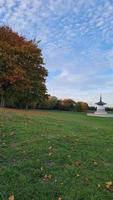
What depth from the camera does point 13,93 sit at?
3538cm

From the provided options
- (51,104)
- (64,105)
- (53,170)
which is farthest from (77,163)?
(64,105)

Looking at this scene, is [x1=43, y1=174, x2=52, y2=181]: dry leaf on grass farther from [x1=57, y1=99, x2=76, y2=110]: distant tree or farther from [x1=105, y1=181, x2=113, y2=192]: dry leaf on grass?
[x1=57, y1=99, x2=76, y2=110]: distant tree

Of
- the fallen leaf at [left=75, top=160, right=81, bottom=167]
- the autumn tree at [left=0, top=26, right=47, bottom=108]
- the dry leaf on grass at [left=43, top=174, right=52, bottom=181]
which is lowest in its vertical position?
the dry leaf on grass at [left=43, top=174, right=52, bottom=181]

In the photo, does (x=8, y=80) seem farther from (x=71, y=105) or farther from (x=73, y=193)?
(x=73, y=193)

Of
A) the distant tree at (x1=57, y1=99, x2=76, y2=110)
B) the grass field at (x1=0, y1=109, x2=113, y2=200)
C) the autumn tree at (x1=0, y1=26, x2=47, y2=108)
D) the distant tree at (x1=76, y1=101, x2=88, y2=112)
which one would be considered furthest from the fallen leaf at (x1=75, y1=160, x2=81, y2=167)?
the distant tree at (x1=76, y1=101, x2=88, y2=112)

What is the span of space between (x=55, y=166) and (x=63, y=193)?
1.32m

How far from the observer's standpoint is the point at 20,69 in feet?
110

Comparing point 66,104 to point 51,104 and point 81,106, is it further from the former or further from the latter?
point 51,104

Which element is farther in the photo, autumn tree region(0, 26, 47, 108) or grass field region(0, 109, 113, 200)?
autumn tree region(0, 26, 47, 108)

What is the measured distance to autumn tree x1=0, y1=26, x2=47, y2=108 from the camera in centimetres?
3288

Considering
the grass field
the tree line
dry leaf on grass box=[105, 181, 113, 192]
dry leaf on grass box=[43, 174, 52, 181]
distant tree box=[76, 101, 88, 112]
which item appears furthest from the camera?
distant tree box=[76, 101, 88, 112]

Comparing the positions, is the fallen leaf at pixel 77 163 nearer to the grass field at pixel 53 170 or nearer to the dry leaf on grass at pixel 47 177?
the grass field at pixel 53 170

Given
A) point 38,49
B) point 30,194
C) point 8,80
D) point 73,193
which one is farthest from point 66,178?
point 38,49

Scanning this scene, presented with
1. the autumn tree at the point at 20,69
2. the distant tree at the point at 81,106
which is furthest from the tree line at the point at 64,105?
the autumn tree at the point at 20,69
